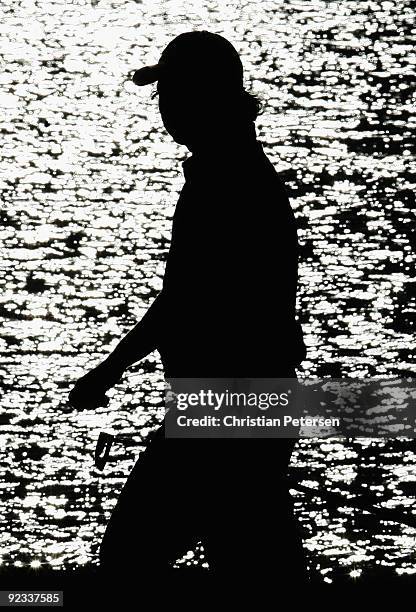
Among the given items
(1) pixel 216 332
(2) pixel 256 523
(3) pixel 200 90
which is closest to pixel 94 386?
(1) pixel 216 332

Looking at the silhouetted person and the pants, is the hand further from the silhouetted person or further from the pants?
the pants

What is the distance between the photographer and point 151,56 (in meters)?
12.2

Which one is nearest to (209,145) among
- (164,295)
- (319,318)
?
(164,295)

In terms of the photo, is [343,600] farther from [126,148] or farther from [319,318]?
[126,148]

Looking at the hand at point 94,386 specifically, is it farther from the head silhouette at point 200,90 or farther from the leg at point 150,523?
the head silhouette at point 200,90

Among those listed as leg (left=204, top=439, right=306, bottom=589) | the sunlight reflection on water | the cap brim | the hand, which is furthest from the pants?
the sunlight reflection on water

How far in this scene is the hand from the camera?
6.98 feet

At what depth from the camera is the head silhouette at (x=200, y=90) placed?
83.3 inches

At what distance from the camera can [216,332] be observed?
82.6 inches

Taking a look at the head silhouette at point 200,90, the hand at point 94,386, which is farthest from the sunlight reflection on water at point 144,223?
the head silhouette at point 200,90

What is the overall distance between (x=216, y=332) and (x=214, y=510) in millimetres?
325

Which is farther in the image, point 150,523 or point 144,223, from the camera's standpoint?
point 144,223

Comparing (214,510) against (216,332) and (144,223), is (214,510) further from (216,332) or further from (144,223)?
(144,223)

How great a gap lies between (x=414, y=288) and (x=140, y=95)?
4.80 m
